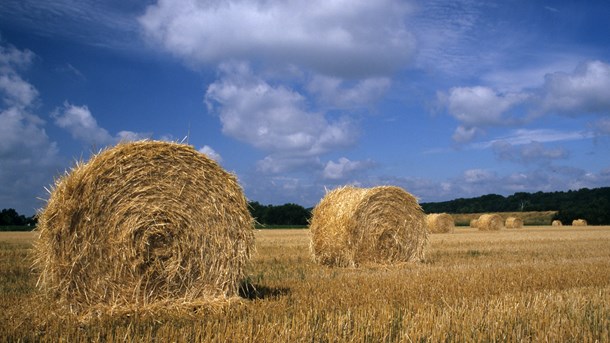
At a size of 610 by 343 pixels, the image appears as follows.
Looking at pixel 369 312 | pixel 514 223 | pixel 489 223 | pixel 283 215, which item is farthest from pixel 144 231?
pixel 283 215

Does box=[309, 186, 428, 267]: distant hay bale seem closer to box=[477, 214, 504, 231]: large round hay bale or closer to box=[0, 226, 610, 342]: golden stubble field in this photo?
box=[0, 226, 610, 342]: golden stubble field

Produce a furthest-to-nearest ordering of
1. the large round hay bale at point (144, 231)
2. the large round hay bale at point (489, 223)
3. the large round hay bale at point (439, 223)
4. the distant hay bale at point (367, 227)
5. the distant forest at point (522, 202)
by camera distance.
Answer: the distant forest at point (522, 202) < the large round hay bale at point (489, 223) < the large round hay bale at point (439, 223) < the distant hay bale at point (367, 227) < the large round hay bale at point (144, 231)

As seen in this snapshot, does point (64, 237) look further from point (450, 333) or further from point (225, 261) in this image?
point (450, 333)

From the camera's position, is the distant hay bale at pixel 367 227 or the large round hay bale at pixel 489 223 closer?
the distant hay bale at pixel 367 227

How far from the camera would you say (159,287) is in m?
6.32

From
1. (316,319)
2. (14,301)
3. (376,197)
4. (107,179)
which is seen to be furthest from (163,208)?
(376,197)

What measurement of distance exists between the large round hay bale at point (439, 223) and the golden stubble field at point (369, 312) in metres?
18.1

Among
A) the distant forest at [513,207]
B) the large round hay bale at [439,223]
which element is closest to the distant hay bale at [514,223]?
the large round hay bale at [439,223]

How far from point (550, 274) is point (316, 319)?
5.19 m

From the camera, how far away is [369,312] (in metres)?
5.09

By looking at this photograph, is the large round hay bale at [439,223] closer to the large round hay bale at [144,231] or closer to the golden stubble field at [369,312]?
the golden stubble field at [369,312]

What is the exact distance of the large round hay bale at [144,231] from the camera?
19.4 ft

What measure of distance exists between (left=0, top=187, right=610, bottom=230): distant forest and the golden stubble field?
3739 cm

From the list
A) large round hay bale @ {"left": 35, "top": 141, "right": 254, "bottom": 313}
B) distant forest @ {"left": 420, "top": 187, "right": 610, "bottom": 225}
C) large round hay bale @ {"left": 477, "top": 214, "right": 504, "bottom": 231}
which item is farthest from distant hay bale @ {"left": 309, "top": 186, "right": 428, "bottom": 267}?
distant forest @ {"left": 420, "top": 187, "right": 610, "bottom": 225}
